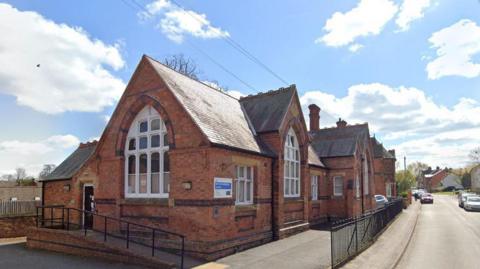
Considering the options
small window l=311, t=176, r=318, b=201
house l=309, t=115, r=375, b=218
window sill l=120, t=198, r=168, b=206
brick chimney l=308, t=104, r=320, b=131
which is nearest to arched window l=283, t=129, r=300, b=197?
small window l=311, t=176, r=318, b=201

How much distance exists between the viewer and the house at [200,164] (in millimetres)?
12711

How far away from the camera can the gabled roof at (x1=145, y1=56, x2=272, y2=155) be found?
13.5 meters

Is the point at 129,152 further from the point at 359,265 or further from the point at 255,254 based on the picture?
the point at 359,265

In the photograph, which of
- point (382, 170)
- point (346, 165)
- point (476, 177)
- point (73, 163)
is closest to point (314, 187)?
point (346, 165)

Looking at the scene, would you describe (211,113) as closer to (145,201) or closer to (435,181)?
(145,201)

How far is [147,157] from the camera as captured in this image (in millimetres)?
14859

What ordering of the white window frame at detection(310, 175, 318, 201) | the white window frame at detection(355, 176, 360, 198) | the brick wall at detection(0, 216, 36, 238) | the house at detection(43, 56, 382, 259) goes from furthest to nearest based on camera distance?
the white window frame at detection(355, 176, 360, 198)
the white window frame at detection(310, 175, 318, 201)
the brick wall at detection(0, 216, 36, 238)
the house at detection(43, 56, 382, 259)

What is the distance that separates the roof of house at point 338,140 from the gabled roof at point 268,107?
9101 mm

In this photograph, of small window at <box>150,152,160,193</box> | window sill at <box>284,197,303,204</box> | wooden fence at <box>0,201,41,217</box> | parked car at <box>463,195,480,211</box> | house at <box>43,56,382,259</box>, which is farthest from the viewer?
parked car at <box>463,195,480,211</box>

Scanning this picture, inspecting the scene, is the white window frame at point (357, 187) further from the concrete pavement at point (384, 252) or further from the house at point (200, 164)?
Result: the house at point (200, 164)

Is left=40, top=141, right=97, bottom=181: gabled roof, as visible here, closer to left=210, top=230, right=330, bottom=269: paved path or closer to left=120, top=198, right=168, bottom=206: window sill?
left=120, top=198, right=168, bottom=206: window sill

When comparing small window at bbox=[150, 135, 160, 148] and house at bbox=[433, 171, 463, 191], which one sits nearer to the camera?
small window at bbox=[150, 135, 160, 148]

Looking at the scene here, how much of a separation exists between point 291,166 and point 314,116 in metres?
15.0

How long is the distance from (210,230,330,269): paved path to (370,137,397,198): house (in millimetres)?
26907
